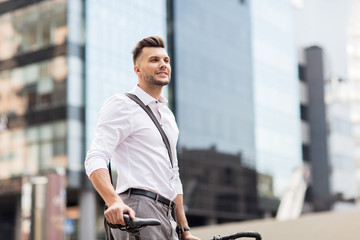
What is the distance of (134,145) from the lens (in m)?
3.45

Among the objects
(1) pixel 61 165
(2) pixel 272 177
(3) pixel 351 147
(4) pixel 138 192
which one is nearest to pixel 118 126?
(4) pixel 138 192

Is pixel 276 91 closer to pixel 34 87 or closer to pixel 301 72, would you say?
pixel 301 72

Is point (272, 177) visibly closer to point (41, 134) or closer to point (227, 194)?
point (227, 194)

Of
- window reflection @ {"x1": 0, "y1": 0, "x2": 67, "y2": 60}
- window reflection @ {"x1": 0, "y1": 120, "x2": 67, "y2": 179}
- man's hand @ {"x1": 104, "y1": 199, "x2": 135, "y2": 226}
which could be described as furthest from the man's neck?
window reflection @ {"x1": 0, "y1": 0, "x2": 67, "y2": 60}

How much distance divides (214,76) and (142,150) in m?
53.9

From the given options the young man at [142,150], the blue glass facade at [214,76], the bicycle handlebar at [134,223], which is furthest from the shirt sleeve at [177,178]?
the blue glass facade at [214,76]

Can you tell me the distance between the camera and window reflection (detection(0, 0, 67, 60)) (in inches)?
1873

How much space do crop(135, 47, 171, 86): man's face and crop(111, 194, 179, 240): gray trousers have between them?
604 millimetres

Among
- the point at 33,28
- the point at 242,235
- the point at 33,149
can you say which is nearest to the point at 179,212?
the point at 242,235

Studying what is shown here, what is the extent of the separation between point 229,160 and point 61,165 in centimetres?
1708

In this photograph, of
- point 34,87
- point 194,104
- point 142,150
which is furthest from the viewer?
point 194,104

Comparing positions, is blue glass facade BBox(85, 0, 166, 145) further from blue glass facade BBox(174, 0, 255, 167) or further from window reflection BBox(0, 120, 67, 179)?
blue glass facade BBox(174, 0, 255, 167)

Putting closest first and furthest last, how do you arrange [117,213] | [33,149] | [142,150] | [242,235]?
Answer: 1. [117,213]
2. [242,235]
3. [142,150]
4. [33,149]

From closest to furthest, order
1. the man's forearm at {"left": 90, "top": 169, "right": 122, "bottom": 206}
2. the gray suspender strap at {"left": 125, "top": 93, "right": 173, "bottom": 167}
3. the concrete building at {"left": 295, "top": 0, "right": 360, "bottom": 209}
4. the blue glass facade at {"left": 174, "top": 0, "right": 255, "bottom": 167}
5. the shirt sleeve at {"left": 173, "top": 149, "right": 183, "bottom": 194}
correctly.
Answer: the man's forearm at {"left": 90, "top": 169, "right": 122, "bottom": 206}, the gray suspender strap at {"left": 125, "top": 93, "right": 173, "bottom": 167}, the shirt sleeve at {"left": 173, "top": 149, "right": 183, "bottom": 194}, the blue glass facade at {"left": 174, "top": 0, "right": 255, "bottom": 167}, the concrete building at {"left": 295, "top": 0, "right": 360, "bottom": 209}
